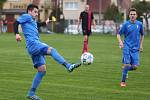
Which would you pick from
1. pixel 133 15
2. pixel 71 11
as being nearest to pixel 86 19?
pixel 133 15

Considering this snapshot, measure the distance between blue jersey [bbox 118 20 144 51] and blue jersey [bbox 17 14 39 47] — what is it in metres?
3.54

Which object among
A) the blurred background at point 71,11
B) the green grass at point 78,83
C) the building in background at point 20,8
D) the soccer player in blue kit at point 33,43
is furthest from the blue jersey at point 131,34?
the building in background at point 20,8

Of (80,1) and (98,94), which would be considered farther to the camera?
(80,1)

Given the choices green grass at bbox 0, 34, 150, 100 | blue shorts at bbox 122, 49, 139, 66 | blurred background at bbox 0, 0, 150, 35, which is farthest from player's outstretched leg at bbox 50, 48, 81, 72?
blurred background at bbox 0, 0, 150, 35

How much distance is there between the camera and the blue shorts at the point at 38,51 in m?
11.9

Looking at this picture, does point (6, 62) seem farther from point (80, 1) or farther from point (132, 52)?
point (80, 1)

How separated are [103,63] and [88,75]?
188 inches

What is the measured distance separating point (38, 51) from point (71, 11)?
90.4 metres

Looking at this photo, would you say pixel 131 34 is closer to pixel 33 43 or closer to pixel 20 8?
pixel 33 43

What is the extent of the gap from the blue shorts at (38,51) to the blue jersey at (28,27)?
162 millimetres

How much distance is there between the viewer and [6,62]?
2206cm

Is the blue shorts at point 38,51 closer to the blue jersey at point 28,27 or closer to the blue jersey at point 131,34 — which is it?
the blue jersey at point 28,27

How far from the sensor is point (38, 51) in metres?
11.9

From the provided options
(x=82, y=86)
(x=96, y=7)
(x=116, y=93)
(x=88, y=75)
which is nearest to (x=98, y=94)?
(x=116, y=93)
